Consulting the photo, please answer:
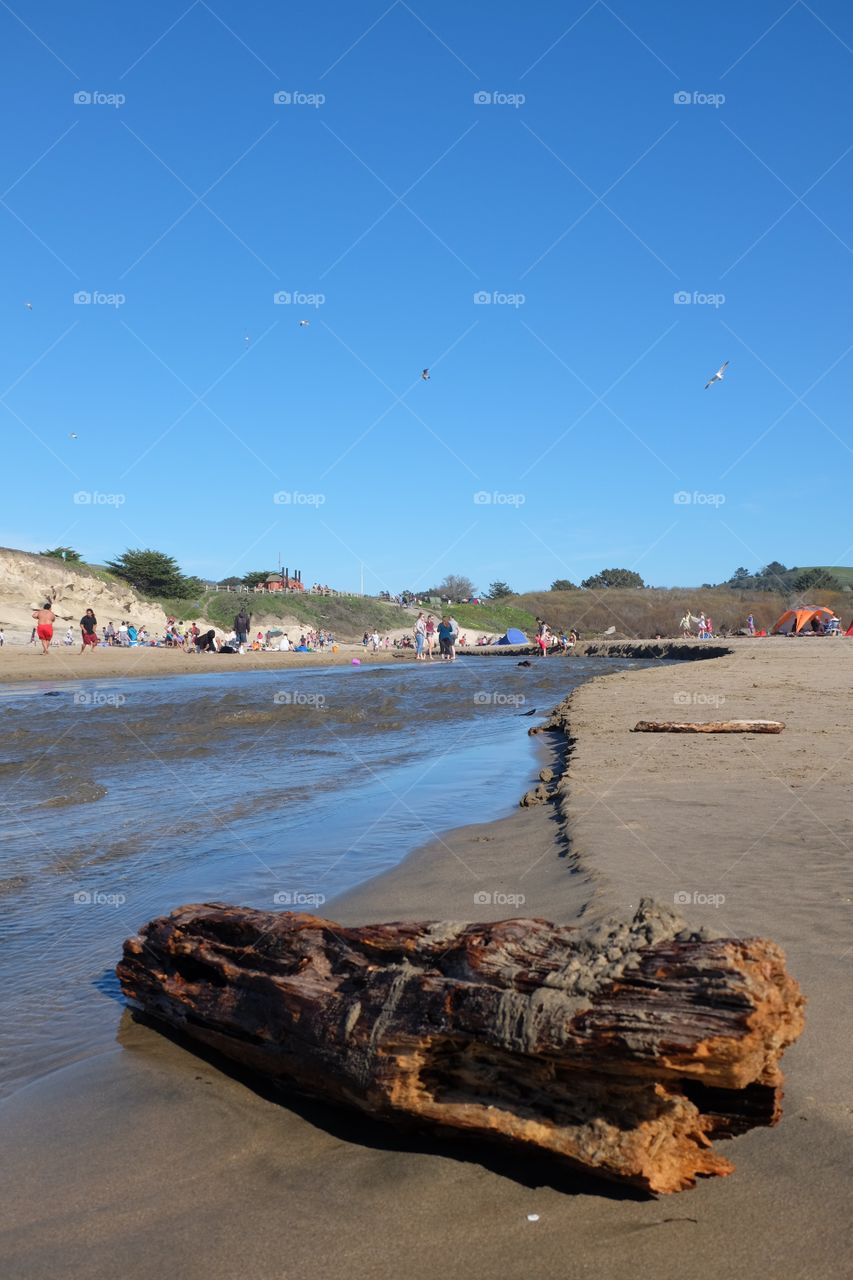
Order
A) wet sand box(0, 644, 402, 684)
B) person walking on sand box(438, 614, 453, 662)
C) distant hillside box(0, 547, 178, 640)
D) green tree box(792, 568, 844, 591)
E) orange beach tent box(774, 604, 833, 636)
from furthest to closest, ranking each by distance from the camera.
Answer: green tree box(792, 568, 844, 591) → orange beach tent box(774, 604, 833, 636) → distant hillside box(0, 547, 178, 640) → person walking on sand box(438, 614, 453, 662) → wet sand box(0, 644, 402, 684)

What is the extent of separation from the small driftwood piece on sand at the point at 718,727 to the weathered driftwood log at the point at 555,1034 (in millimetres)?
8439

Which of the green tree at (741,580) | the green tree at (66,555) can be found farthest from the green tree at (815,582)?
the green tree at (66,555)

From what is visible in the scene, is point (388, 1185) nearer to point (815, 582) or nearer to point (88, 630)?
point (88, 630)

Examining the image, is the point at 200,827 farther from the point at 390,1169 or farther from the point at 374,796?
the point at 390,1169

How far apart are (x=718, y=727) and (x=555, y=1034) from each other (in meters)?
9.01

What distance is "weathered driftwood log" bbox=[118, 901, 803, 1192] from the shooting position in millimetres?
2477

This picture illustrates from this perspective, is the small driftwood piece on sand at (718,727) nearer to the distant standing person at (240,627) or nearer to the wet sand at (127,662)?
the wet sand at (127,662)

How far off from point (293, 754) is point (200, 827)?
5.03 m

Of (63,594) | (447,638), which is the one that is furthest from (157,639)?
(447,638)

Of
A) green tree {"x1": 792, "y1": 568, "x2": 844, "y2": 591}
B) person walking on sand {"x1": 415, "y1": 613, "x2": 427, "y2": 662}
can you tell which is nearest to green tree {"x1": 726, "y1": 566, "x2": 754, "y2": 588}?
green tree {"x1": 792, "y1": 568, "x2": 844, "y2": 591}

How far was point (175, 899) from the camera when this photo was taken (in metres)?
5.71

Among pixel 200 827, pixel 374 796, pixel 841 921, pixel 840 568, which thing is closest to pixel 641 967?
pixel 841 921

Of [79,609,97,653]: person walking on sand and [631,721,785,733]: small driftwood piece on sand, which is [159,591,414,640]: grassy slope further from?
[631,721,785,733]: small driftwood piece on sand

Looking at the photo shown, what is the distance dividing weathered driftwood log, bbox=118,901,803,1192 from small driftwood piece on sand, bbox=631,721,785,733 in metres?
8.44
